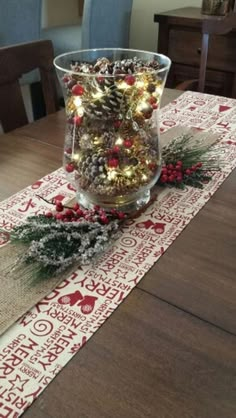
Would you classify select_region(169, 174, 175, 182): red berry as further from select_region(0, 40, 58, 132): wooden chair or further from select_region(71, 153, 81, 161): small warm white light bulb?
select_region(0, 40, 58, 132): wooden chair

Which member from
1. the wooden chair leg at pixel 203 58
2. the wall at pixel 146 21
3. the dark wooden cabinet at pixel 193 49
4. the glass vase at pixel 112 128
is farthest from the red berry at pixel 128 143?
the wall at pixel 146 21

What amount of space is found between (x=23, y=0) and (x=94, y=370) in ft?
6.68

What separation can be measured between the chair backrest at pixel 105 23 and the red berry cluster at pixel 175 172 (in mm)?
1572

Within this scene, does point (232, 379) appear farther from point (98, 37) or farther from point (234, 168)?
point (98, 37)

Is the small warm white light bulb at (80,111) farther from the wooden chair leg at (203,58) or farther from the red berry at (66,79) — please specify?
the wooden chair leg at (203,58)

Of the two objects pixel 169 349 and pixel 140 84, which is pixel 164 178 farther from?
pixel 169 349

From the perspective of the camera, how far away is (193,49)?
7.03ft

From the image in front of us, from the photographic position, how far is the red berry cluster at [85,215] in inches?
25.0

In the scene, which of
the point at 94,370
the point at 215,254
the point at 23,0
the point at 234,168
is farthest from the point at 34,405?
the point at 23,0

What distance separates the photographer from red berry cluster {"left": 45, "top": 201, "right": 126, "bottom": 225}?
25.0 inches

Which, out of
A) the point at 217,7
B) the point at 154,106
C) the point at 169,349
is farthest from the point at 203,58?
the point at 169,349

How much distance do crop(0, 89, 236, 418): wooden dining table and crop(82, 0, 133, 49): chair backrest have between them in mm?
1756

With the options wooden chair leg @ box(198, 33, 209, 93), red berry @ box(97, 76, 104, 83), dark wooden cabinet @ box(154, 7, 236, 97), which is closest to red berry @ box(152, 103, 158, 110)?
red berry @ box(97, 76, 104, 83)

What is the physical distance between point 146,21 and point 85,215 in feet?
8.10
